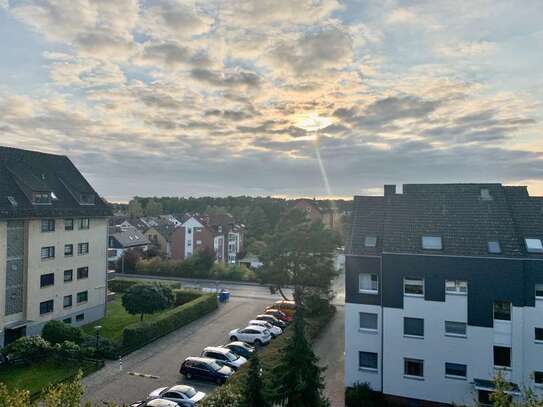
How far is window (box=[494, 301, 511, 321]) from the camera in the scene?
72.4 feet

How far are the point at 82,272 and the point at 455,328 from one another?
29.8m

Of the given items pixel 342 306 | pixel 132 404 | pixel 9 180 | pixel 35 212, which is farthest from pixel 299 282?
pixel 9 180

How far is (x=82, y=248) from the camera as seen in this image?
3559 cm

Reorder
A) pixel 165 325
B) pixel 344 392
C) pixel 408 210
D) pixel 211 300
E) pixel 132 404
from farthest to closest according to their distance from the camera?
pixel 211 300, pixel 165 325, pixel 408 210, pixel 344 392, pixel 132 404

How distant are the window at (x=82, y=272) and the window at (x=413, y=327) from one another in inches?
1065

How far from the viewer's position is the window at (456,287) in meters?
22.8

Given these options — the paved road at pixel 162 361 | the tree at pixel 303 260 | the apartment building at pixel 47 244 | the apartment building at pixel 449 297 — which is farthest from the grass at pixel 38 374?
A: the apartment building at pixel 449 297

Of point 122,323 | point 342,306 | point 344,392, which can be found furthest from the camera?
point 342,306

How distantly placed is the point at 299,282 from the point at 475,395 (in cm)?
1771

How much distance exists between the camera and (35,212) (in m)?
30.8

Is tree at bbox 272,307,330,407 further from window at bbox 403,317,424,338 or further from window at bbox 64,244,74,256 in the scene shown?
window at bbox 64,244,74,256

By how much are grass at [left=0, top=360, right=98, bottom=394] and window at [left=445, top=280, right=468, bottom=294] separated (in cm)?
2248

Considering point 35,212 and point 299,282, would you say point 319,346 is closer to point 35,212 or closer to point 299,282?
point 299,282

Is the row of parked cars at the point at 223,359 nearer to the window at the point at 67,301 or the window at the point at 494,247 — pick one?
the window at the point at 494,247
